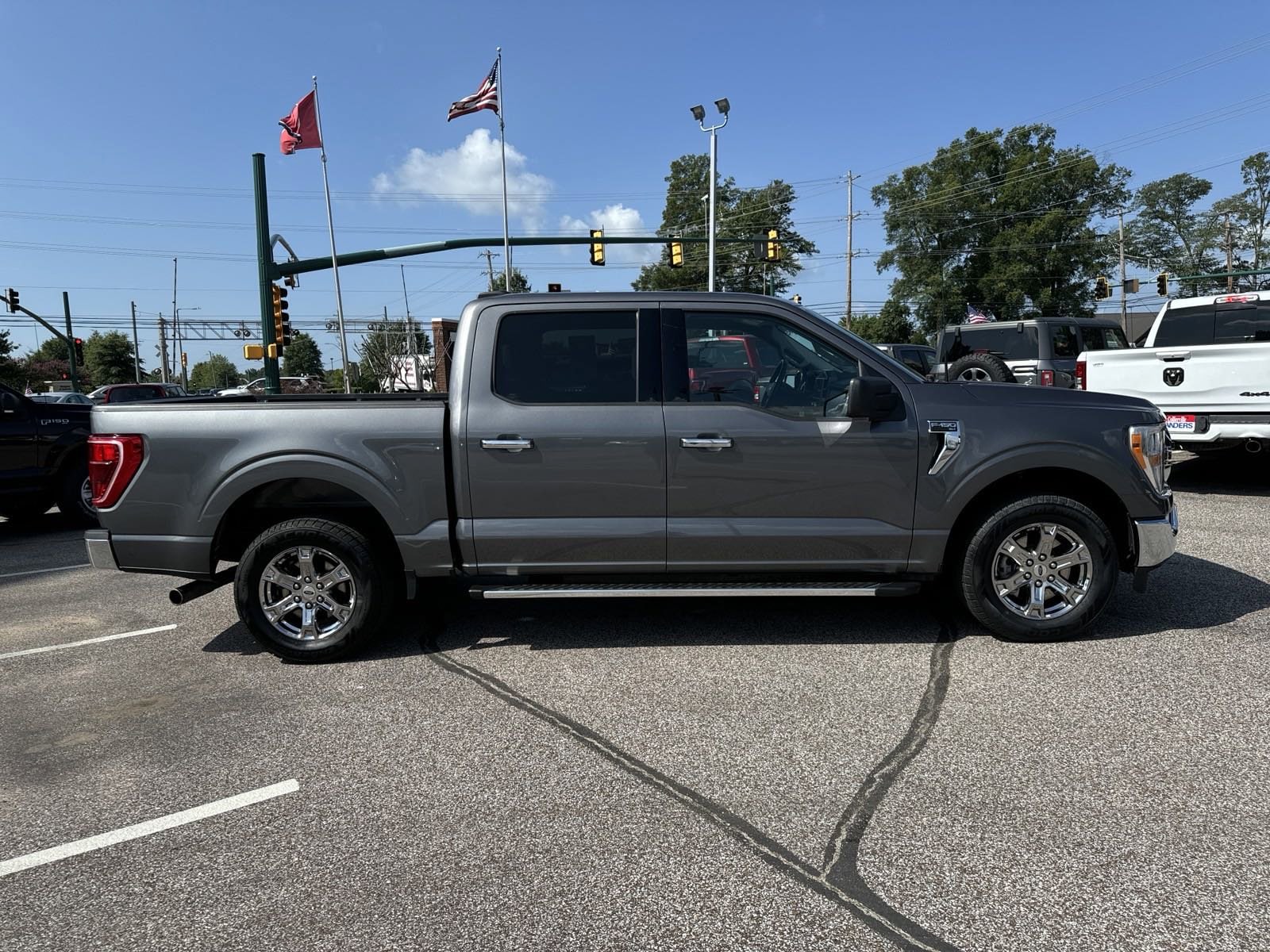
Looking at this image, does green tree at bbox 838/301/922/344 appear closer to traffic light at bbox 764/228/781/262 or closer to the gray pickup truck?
traffic light at bbox 764/228/781/262

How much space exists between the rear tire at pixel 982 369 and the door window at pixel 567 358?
999 centimetres

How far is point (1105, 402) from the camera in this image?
189 inches

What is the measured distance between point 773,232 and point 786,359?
84.1 ft

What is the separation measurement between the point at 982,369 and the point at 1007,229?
50.3 meters

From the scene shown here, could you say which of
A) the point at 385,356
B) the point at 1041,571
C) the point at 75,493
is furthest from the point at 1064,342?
the point at 385,356

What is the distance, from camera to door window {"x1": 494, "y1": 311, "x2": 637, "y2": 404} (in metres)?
4.70

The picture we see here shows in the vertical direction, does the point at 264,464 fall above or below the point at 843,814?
above

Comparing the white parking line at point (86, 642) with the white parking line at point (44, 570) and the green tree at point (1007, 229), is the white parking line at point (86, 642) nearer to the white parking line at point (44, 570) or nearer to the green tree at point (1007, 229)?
the white parking line at point (44, 570)

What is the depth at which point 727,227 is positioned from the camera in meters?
71.8

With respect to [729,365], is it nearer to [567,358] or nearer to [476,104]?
[567,358]

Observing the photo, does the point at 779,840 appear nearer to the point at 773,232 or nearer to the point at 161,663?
the point at 161,663

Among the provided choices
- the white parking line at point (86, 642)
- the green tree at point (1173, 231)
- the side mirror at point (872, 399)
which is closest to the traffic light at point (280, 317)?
the white parking line at point (86, 642)

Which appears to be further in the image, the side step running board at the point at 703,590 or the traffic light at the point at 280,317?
the traffic light at the point at 280,317

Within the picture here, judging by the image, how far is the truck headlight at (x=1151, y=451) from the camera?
4.69m
